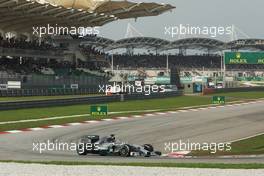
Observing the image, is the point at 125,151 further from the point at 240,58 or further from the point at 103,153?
the point at 240,58

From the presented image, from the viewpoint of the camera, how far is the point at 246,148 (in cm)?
2056

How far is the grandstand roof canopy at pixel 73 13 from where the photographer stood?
5969 cm

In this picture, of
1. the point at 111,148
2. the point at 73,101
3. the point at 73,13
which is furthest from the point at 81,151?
the point at 73,13

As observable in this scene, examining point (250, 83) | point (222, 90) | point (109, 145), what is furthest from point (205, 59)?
point (109, 145)

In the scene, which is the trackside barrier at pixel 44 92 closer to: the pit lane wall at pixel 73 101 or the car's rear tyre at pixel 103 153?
the pit lane wall at pixel 73 101

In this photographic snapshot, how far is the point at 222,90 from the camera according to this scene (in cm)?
7575

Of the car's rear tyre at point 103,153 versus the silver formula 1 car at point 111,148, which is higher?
the silver formula 1 car at point 111,148

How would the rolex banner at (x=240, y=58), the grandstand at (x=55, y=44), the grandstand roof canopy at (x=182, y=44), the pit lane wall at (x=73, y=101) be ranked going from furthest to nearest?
the grandstand roof canopy at (x=182, y=44) < the rolex banner at (x=240, y=58) < the grandstand at (x=55, y=44) < the pit lane wall at (x=73, y=101)

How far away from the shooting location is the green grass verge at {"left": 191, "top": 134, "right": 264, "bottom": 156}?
1906 cm

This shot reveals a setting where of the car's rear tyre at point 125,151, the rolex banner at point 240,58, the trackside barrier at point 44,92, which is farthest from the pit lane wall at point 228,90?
the car's rear tyre at point 125,151

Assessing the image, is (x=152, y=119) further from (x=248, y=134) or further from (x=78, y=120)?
(x=248, y=134)

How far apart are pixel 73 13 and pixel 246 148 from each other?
45642mm

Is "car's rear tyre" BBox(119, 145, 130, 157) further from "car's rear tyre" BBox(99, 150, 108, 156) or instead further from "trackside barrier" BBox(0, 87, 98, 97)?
"trackside barrier" BBox(0, 87, 98, 97)

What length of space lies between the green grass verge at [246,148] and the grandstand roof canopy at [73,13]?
39052mm
